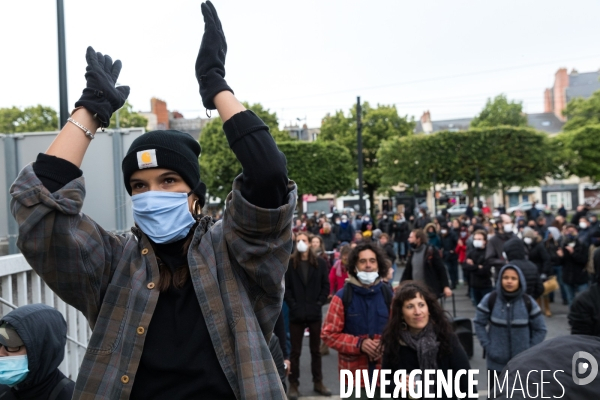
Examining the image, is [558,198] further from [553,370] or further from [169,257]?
[553,370]

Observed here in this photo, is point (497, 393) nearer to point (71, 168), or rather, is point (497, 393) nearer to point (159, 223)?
point (159, 223)

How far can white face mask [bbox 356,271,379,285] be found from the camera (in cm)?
576

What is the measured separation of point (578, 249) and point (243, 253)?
11178 millimetres

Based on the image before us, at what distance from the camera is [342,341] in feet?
17.9

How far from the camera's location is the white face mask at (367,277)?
5.76 metres

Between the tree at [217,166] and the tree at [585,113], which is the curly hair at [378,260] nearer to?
the tree at [217,166]

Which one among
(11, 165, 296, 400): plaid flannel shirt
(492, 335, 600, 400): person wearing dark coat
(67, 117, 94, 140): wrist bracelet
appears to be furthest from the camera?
(67, 117, 94, 140): wrist bracelet

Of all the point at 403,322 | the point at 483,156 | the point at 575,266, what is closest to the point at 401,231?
the point at 575,266

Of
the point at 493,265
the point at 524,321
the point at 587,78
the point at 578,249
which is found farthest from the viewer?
the point at 587,78

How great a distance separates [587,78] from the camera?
73.2 metres

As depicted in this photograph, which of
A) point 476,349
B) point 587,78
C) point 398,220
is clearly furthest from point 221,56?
point 587,78

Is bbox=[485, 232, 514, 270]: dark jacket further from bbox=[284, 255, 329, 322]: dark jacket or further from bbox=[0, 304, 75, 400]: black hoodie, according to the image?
bbox=[0, 304, 75, 400]: black hoodie

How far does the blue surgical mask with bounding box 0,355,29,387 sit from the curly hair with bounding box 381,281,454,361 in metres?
2.73

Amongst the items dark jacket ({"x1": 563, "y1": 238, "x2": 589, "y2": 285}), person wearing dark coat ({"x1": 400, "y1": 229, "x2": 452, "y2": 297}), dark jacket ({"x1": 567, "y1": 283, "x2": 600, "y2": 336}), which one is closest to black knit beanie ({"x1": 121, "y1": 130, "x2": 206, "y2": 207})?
dark jacket ({"x1": 567, "y1": 283, "x2": 600, "y2": 336})
